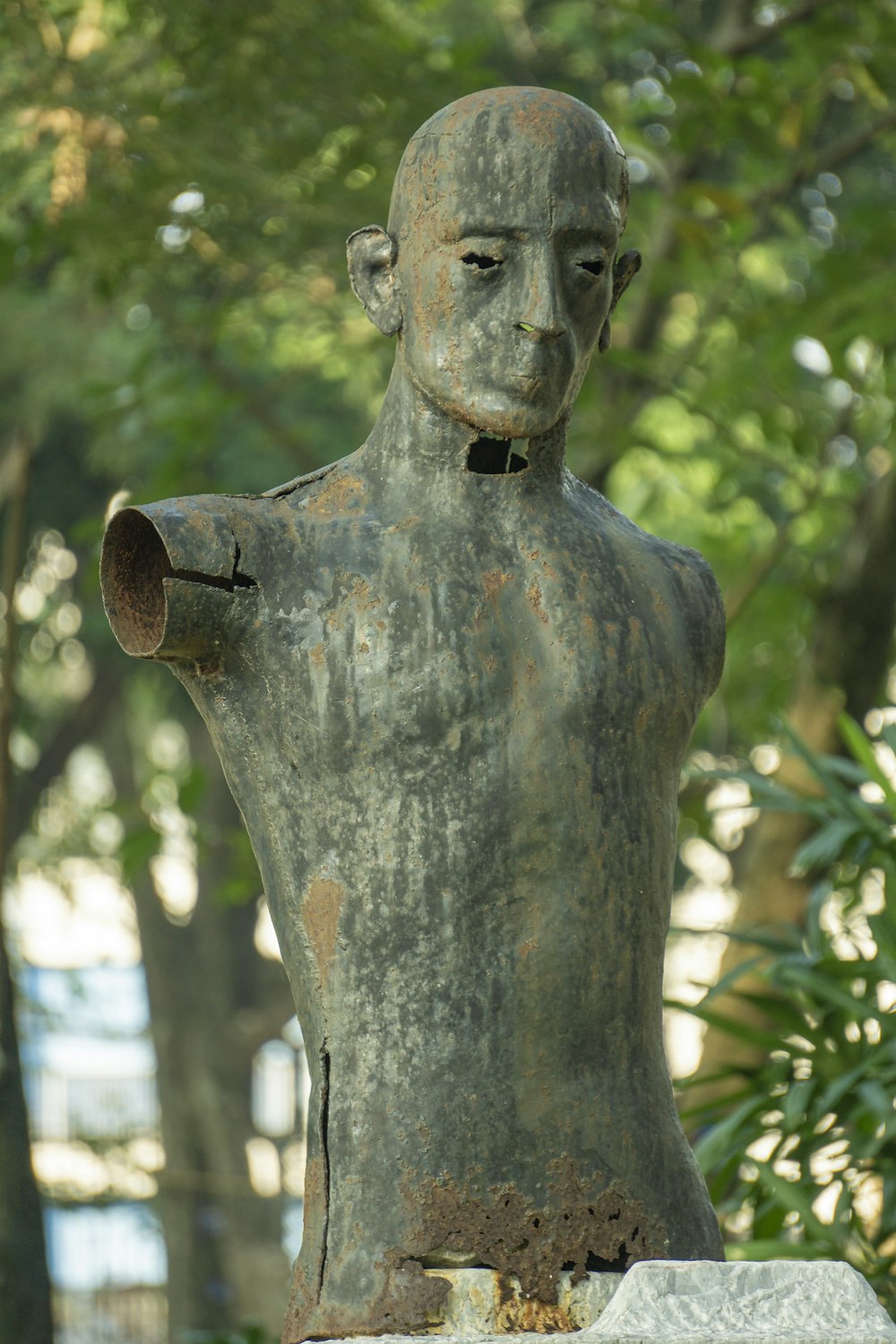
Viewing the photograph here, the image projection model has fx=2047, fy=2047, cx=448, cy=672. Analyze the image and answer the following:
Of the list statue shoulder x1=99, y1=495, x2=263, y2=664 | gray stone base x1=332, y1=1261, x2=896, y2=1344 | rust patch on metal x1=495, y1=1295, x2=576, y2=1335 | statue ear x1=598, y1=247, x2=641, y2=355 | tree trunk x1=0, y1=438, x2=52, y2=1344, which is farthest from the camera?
tree trunk x1=0, y1=438, x2=52, y2=1344

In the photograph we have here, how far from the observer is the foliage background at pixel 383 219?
20.6 ft

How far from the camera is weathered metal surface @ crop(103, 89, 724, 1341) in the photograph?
111 inches

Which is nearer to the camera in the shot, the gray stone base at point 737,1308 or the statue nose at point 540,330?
the gray stone base at point 737,1308

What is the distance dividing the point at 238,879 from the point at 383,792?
15.4 feet

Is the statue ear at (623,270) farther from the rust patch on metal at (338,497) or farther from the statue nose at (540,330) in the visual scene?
the rust patch on metal at (338,497)

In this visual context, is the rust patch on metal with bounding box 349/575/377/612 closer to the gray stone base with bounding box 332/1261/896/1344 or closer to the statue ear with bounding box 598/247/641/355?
the statue ear with bounding box 598/247/641/355

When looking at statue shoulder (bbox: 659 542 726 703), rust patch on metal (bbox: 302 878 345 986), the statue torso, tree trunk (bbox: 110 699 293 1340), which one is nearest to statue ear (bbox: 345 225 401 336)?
the statue torso

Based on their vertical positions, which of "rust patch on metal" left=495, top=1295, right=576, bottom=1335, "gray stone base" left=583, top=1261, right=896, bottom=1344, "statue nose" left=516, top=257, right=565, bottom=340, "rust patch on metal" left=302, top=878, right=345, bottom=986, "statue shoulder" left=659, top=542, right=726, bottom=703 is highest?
"statue nose" left=516, top=257, right=565, bottom=340

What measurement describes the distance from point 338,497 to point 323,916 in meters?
0.64

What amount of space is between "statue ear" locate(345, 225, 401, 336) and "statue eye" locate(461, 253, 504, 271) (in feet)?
0.59

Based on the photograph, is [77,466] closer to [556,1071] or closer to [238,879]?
[238,879]

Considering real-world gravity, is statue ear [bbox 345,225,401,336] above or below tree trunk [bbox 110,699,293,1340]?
above

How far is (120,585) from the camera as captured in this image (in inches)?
121

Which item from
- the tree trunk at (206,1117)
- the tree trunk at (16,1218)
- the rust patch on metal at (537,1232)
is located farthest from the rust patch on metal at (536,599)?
the tree trunk at (206,1117)
